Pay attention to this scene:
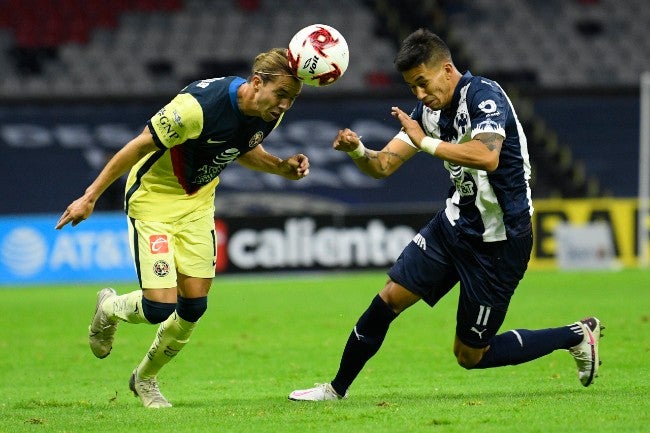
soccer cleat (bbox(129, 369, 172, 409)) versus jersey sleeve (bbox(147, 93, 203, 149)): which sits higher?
jersey sleeve (bbox(147, 93, 203, 149))

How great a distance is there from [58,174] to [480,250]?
1970cm

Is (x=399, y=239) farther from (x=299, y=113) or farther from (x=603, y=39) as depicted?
(x=603, y=39)

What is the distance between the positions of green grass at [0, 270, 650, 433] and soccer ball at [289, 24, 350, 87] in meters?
2.06

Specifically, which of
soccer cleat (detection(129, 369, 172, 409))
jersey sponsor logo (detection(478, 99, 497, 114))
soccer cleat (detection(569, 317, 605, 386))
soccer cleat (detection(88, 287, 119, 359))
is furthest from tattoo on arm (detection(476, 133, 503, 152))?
soccer cleat (detection(88, 287, 119, 359))

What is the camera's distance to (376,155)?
7773mm

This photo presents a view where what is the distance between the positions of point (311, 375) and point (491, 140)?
10.6 ft

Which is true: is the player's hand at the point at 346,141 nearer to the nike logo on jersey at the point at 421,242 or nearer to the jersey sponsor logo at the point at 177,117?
the nike logo on jersey at the point at 421,242

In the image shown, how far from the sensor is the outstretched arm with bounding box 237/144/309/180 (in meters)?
8.04

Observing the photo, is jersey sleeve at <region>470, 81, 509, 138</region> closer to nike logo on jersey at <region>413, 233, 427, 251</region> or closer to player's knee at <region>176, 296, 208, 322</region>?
nike logo on jersey at <region>413, 233, 427, 251</region>

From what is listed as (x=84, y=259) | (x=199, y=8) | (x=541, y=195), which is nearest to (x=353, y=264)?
(x=84, y=259)

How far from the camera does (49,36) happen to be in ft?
94.2

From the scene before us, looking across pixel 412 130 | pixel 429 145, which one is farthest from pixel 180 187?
pixel 429 145

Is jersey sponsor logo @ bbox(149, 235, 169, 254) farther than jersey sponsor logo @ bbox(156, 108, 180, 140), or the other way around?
jersey sponsor logo @ bbox(149, 235, 169, 254)

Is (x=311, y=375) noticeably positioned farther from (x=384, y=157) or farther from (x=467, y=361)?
(x=384, y=157)
